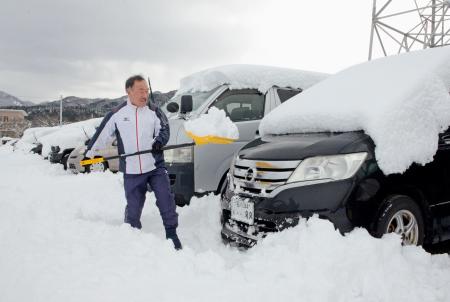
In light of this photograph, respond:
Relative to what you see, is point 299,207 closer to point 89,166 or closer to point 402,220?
point 402,220

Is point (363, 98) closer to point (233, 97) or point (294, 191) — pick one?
point (294, 191)

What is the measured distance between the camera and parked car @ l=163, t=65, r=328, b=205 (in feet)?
15.3

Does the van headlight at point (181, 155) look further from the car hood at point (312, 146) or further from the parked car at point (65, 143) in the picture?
the parked car at point (65, 143)

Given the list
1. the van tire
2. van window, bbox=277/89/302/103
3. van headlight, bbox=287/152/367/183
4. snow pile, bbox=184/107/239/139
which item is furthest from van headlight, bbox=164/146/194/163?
the van tire

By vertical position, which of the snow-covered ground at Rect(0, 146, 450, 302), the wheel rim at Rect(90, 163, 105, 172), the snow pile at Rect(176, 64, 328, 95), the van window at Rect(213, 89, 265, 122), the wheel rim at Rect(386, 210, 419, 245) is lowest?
the wheel rim at Rect(90, 163, 105, 172)

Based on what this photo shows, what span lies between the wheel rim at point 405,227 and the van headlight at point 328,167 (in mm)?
482

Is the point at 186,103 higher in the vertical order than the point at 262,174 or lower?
higher

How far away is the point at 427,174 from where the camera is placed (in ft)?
10.2

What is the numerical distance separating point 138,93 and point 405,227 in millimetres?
2604

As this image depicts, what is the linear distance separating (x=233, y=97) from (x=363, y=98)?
7.46 feet

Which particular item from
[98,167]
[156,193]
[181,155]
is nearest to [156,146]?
[156,193]

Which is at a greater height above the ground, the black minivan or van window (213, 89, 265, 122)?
van window (213, 89, 265, 122)

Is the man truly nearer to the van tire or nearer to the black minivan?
the black minivan

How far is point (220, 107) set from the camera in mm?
5211
